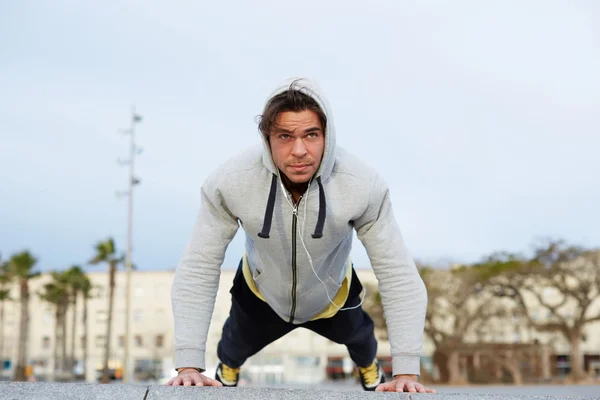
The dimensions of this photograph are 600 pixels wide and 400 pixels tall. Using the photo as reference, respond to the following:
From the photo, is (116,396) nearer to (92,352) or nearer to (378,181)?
(378,181)

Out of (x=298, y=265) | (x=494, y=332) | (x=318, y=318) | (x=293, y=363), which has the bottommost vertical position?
(x=293, y=363)

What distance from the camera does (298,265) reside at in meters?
3.97

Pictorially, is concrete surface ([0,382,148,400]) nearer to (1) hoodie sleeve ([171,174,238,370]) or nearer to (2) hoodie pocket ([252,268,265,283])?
(1) hoodie sleeve ([171,174,238,370])

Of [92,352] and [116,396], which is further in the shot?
[92,352]

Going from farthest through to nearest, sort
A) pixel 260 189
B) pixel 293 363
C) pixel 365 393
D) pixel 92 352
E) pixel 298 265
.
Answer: pixel 92 352, pixel 293 363, pixel 298 265, pixel 260 189, pixel 365 393

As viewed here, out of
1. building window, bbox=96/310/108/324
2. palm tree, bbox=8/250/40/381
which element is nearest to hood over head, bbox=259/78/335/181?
palm tree, bbox=8/250/40/381

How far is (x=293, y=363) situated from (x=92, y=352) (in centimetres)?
2085

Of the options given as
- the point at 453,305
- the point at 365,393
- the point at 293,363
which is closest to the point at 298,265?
the point at 365,393

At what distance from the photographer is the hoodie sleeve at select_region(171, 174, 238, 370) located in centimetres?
353

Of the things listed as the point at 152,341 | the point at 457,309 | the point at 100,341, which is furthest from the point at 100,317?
the point at 457,309

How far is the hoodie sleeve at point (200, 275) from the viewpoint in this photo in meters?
3.53

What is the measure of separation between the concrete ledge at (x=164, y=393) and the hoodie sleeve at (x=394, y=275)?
3.03 ft

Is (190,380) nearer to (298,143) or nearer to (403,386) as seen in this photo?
(403,386)

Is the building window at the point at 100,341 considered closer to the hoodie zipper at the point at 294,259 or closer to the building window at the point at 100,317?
the building window at the point at 100,317
